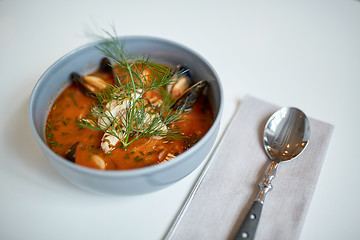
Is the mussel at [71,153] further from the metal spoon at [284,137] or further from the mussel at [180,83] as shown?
the metal spoon at [284,137]

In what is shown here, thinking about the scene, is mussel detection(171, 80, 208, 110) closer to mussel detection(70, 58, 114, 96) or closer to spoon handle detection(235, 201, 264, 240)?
mussel detection(70, 58, 114, 96)

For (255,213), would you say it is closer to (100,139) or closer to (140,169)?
(140,169)

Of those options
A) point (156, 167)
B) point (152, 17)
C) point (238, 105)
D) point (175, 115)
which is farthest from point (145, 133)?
point (152, 17)

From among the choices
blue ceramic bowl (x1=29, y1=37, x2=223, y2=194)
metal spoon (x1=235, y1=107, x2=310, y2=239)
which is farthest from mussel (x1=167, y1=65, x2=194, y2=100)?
metal spoon (x1=235, y1=107, x2=310, y2=239)

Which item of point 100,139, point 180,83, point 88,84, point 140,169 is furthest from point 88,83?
point 140,169

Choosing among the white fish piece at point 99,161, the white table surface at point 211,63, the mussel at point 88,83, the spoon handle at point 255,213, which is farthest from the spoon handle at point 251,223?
the mussel at point 88,83

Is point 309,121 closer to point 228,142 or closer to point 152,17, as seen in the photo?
point 228,142
